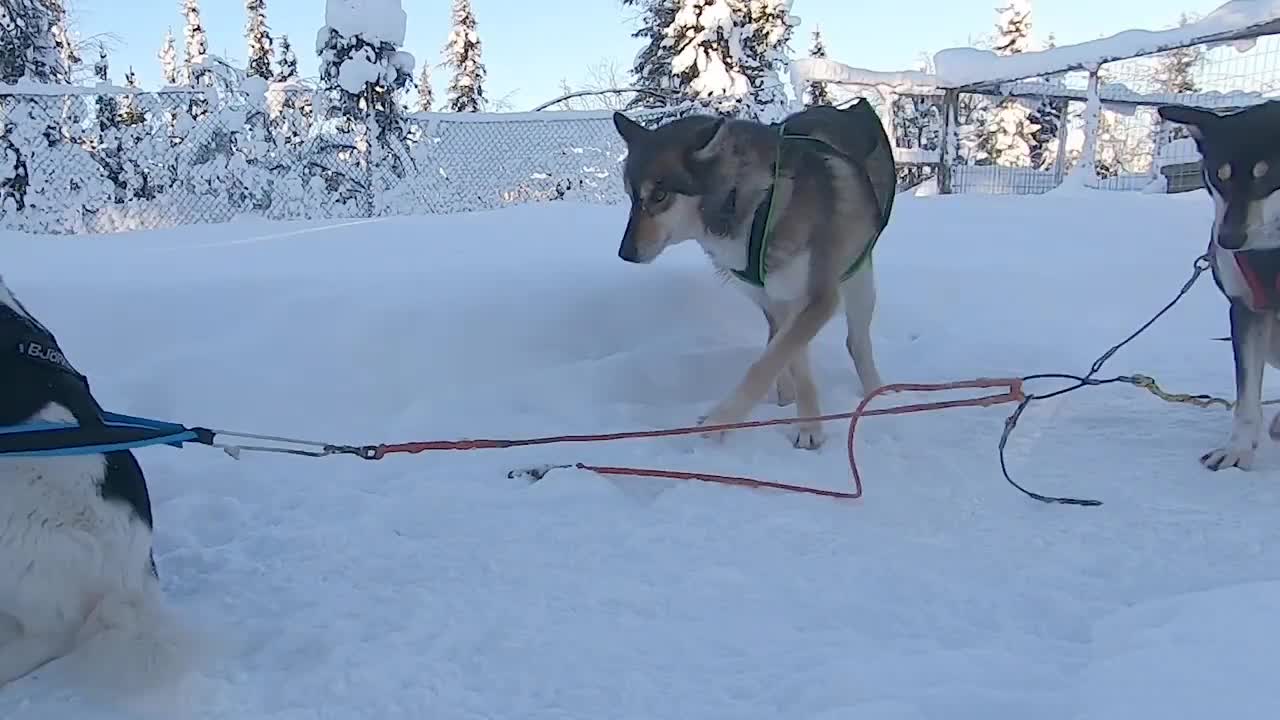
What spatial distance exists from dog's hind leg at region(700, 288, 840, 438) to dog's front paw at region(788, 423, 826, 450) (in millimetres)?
174

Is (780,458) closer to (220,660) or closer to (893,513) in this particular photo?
(893,513)

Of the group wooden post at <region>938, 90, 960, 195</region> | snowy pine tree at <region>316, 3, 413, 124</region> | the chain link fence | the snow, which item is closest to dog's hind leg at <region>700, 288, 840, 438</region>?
wooden post at <region>938, 90, 960, 195</region>

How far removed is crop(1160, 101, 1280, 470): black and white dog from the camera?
2.40 m

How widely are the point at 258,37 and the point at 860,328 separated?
38429 millimetres

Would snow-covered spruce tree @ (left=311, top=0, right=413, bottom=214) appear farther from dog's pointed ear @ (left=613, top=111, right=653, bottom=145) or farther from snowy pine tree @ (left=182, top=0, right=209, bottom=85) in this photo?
snowy pine tree @ (left=182, top=0, right=209, bottom=85)

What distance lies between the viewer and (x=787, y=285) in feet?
9.85

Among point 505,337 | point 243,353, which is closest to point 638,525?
point 505,337

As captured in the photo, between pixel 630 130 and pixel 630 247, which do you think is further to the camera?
pixel 630 130

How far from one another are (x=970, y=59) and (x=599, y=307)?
32.8 ft

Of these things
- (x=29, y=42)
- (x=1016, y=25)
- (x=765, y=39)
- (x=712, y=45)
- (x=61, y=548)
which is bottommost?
(x=61, y=548)

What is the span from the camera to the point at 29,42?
601 inches

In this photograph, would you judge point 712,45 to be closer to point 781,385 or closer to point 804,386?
point 781,385

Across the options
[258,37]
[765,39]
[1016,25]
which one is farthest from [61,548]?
[258,37]

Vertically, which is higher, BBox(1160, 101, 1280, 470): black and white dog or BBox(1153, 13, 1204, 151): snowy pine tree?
BBox(1153, 13, 1204, 151): snowy pine tree
